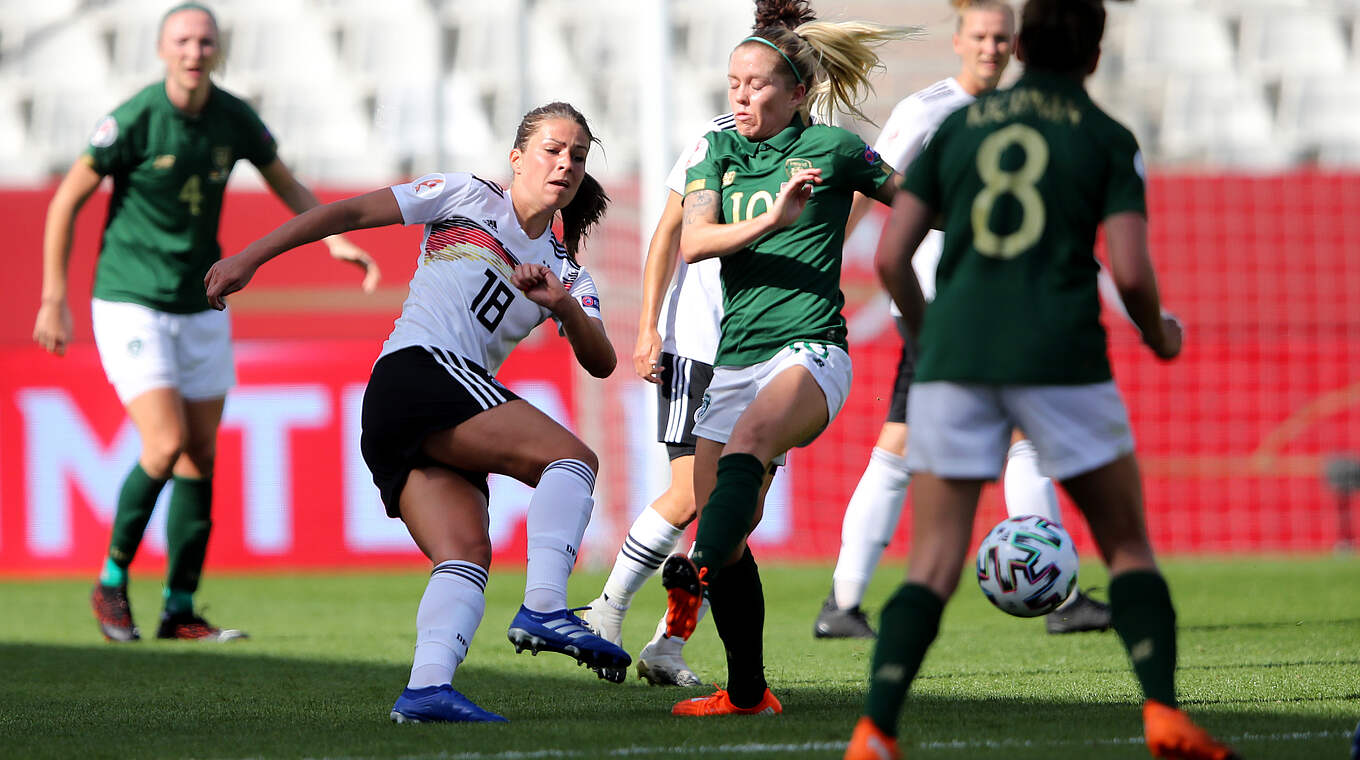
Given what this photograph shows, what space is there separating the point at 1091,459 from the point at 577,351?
151 centimetres

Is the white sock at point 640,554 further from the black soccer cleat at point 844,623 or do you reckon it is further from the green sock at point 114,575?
the green sock at point 114,575

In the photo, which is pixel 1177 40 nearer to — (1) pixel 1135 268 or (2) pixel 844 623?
(2) pixel 844 623

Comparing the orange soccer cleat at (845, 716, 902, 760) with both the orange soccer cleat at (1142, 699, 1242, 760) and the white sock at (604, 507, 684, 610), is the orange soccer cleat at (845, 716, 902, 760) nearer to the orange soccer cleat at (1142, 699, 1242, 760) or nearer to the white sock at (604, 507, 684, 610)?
the orange soccer cleat at (1142, 699, 1242, 760)

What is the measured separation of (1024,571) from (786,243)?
3.88 ft

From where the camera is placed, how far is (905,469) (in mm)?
6051

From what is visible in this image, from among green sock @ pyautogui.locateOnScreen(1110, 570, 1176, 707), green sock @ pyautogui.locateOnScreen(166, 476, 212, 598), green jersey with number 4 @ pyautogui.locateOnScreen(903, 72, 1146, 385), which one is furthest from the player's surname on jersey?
green sock @ pyautogui.locateOnScreen(166, 476, 212, 598)

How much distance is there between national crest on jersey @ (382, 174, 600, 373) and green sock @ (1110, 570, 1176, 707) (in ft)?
5.36

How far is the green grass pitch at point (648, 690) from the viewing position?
3500 mm

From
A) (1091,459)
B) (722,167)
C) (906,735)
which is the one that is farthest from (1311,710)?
(722,167)

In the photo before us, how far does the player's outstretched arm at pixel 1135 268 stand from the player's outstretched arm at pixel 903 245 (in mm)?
368

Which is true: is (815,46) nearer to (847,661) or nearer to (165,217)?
(847,661)

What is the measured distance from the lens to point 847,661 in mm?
5344

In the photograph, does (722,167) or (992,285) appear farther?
(722,167)

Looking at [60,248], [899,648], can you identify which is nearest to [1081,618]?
[899,648]
